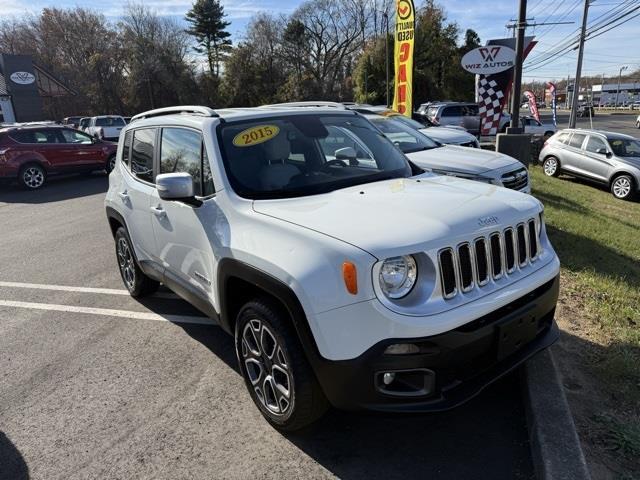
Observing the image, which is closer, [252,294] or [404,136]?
[252,294]

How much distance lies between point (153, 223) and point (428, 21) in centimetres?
4650

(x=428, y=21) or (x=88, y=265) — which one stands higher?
(x=428, y=21)

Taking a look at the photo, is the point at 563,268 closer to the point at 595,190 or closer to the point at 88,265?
the point at 88,265

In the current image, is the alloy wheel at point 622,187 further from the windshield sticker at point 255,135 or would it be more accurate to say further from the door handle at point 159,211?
the door handle at point 159,211

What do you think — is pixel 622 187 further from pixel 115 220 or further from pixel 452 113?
pixel 115 220

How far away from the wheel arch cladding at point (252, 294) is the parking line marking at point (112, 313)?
143 centimetres

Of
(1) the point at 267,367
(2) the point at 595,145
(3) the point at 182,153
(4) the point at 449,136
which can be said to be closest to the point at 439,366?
(1) the point at 267,367

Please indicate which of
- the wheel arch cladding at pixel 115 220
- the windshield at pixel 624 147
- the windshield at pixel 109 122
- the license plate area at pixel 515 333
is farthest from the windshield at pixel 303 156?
the windshield at pixel 109 122

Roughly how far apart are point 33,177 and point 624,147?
1670cm

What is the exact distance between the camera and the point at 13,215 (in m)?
10.4

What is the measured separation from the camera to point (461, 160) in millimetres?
6938

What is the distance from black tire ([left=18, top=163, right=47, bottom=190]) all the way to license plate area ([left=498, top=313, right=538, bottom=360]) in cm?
1450

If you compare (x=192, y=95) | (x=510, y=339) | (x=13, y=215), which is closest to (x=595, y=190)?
(x=510, y=339)

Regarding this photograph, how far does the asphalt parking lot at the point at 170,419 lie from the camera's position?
107 inches
